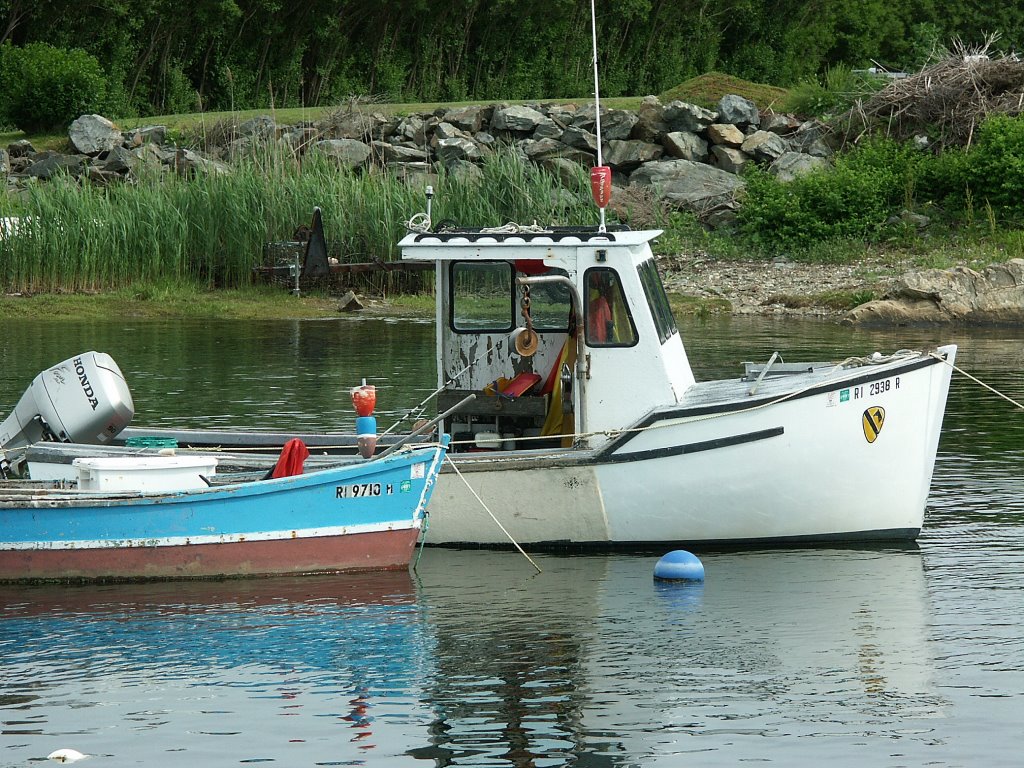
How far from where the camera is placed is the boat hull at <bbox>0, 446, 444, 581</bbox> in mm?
10484

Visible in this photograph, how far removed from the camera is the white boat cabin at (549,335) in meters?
11.3

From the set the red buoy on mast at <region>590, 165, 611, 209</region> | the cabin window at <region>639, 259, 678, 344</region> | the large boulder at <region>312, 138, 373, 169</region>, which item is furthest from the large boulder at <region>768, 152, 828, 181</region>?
the red buoy on mast at <region>590, 165, 611, 209</region>

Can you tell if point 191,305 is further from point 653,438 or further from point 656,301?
point 653,438

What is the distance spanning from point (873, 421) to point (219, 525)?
465 cm

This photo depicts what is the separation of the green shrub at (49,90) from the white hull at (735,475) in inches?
1155

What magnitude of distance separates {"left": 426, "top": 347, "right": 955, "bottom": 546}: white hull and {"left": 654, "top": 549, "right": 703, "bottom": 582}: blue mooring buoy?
2.08 ft

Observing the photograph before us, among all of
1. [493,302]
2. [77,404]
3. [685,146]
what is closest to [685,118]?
[685,146]

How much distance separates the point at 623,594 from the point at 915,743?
3013 mm

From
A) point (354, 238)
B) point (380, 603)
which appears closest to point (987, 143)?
point (354, 238)

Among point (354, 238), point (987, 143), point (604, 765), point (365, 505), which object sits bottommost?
point (604, 765)

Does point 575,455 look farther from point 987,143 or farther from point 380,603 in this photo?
point 987,143

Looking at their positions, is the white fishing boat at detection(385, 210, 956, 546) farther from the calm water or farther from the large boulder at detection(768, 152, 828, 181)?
the large boulder at detection(768, 152, 828, 181)

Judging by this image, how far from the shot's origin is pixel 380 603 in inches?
404

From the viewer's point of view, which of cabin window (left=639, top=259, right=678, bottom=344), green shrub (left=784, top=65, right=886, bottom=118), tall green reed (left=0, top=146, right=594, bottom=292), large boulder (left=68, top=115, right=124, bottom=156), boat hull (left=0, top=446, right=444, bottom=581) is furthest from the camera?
green shrub (left=784, top=65, right=886, bottom=118)
